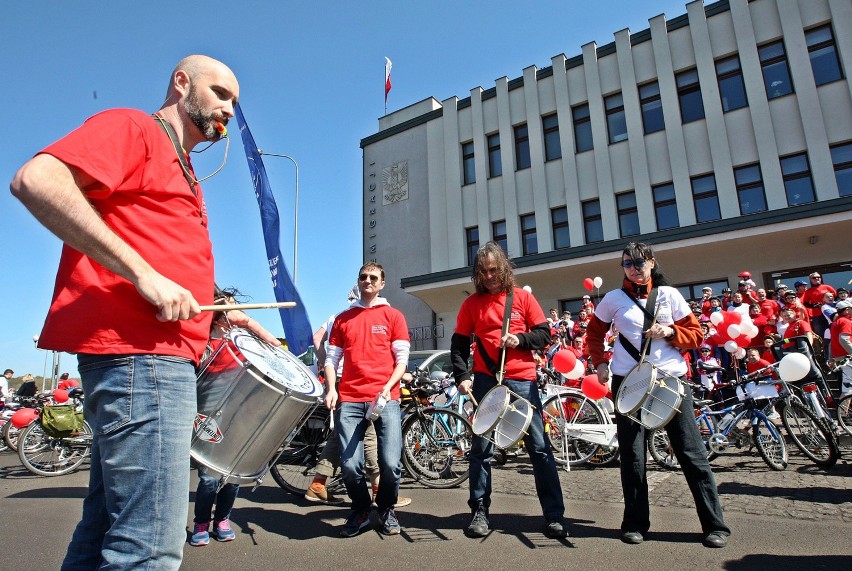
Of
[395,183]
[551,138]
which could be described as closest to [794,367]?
[551,138]

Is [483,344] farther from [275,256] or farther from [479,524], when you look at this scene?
[275,256]

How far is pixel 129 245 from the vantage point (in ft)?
5.07

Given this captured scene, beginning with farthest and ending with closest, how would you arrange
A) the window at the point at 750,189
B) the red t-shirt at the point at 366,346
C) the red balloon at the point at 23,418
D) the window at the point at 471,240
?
the window at the point at 471,240
the window at the point at 750,189
the red balloon at the point at 23,418
the red t-shirt at the point at 366,346

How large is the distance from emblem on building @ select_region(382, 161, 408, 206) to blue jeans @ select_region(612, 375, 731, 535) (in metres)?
20.9

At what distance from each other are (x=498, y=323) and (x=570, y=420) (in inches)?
123

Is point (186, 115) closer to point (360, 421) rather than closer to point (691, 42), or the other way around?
point (360, 421)

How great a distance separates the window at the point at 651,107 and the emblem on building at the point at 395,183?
1022 cm

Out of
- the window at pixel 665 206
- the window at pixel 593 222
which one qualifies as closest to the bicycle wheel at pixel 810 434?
the window at pixel 665 206

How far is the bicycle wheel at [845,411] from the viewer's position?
237 inches

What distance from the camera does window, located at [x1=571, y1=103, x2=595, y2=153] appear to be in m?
19.8

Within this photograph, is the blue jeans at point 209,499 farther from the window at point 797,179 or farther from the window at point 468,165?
the window at point 468,165

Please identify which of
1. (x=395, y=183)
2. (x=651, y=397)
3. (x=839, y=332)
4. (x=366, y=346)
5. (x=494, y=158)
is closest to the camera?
(x=651, y=397)

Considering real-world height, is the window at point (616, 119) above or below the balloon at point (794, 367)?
above

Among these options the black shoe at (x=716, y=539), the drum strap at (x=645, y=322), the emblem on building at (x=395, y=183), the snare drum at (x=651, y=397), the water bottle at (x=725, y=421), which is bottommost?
the black shoe at (x=716, y=539)
